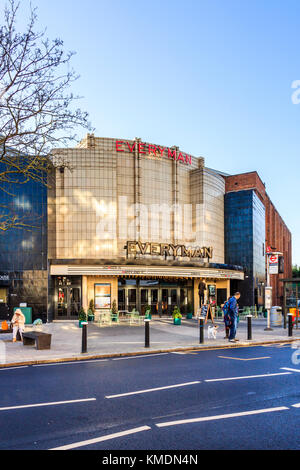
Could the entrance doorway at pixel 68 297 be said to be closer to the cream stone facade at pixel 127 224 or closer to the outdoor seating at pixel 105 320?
the cream stone facade at pixel 127 224

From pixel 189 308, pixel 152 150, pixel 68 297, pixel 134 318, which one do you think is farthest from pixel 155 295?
pixel 152 150

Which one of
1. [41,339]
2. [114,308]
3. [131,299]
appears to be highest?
[131,299]

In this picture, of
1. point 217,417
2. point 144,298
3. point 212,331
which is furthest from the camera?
point 144,298

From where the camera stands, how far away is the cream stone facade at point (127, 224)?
3006 centimetres

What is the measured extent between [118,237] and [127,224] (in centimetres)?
130

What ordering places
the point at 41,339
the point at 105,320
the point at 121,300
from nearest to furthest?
the point at 41,339 < the point at 105,320 < the point at 121,300

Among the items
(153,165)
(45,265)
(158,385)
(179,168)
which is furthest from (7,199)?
(158,385)

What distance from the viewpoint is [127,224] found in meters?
32.9

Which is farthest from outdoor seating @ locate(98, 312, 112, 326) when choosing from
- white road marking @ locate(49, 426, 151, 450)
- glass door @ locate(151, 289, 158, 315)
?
white road marking @ locate(49, 426, 151, 450)

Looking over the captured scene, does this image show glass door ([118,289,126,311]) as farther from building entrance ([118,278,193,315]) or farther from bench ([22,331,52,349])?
bench ([22,331,52,349])

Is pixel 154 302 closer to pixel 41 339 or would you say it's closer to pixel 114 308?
pixel 114 308

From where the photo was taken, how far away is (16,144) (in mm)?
14547

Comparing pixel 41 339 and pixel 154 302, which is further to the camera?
pixel 154 302
